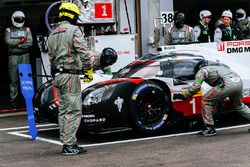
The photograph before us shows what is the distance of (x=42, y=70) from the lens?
13.7m

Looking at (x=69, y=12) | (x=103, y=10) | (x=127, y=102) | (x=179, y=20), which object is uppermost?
(x=103, y=10)

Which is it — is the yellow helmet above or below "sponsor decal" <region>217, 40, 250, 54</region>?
above

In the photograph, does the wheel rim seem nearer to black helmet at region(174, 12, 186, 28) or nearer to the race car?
the race car

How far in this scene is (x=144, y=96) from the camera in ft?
30.3

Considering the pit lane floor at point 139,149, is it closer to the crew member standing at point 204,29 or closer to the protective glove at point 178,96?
the protective glove at point 178,96

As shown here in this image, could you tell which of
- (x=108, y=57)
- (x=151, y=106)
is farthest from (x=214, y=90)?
(x=108, y=57)

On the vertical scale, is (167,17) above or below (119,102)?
above

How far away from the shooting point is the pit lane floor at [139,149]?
7.65 meters

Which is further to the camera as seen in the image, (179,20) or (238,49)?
(179,20)

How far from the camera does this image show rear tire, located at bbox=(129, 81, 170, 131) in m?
9.15

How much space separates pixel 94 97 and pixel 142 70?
1.10 meters

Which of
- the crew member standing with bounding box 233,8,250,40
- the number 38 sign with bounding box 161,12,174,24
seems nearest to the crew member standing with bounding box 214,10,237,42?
the number 38 sign with bounding box 161,12,174,24

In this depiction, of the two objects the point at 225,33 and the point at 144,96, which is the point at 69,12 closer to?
the point at 144,96

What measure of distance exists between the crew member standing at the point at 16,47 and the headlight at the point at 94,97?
4.59 meters
